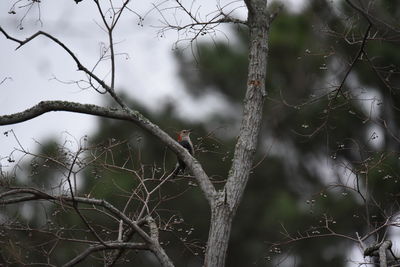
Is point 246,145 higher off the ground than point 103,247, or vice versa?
point 246,145

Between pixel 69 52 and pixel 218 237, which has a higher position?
pixel 69 52

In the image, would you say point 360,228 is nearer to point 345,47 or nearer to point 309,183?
point 309,183

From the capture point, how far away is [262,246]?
11.5 metres

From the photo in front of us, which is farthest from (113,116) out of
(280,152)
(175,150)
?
(280,152)

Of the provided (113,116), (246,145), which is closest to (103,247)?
(113,116)

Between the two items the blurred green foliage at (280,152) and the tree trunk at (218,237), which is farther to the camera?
the blurred green foliage at (280,152)

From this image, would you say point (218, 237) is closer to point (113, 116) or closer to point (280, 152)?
point (113, 116)

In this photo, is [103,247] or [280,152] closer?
[103,247]

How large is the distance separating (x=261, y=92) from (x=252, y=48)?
318 mm

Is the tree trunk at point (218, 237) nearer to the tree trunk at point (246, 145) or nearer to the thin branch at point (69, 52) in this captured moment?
the tree trunk at point (246, 145)

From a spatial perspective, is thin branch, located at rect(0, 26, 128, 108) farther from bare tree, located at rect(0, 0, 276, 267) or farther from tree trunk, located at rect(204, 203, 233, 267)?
tree trunk, located at rect(204, 203, 233, 267)

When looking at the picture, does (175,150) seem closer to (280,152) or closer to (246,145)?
(246,145)

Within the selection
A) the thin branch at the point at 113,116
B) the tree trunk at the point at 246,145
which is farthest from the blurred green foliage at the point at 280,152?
the tree trunk at the point at 246,145


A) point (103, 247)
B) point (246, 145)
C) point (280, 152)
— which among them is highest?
point (280, 152)
